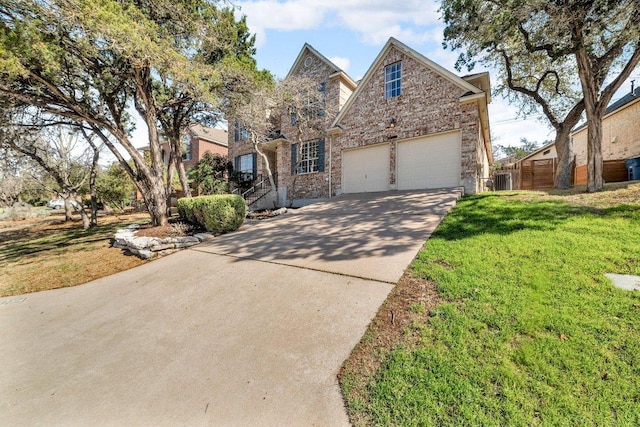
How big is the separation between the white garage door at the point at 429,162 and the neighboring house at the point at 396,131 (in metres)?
0.04

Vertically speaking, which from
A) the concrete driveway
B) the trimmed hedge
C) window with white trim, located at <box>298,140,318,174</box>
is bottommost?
the concrete driveway

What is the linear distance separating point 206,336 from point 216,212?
17.6 ft

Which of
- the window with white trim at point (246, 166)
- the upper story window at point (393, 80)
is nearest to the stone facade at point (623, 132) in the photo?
the upper story window at point (393, 80)

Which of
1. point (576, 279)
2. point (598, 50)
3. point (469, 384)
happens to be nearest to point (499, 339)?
point (469, 384)

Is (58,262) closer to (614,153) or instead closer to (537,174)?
(537,174)

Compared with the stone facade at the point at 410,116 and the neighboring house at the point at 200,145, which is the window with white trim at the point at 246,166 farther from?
the stone facade at the point at 410,116

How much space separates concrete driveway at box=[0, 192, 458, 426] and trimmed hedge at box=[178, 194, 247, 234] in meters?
2.11

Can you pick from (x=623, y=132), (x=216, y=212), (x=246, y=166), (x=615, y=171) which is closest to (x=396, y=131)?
(x=216, y=212)

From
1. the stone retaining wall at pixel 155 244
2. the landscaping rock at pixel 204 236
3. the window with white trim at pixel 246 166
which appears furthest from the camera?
the window with white trim at pixel 246 166

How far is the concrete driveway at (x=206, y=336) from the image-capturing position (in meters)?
2.34

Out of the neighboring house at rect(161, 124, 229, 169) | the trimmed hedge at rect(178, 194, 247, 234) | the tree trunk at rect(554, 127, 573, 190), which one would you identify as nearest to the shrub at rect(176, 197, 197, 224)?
the trimmed hedge at rect(178, 194, 247, 234)

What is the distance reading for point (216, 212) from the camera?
8148 mm

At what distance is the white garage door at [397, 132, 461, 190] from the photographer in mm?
10805

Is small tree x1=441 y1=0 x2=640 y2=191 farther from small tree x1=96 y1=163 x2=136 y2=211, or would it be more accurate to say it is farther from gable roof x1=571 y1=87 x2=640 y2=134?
small tree x1=96 y1=163 x2=136 y2=211
